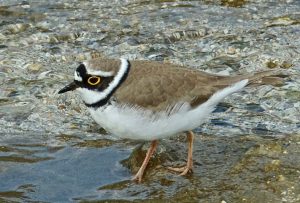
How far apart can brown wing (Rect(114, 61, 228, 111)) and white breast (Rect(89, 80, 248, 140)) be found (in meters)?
0.08

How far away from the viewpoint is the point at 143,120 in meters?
6.49

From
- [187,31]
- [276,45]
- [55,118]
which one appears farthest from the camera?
[187,31]

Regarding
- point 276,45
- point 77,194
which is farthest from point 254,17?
point 77,194

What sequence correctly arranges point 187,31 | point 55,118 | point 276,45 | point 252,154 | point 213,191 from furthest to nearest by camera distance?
point 187,31, point 276,45, point 55,118, point 252,154, point 213,191

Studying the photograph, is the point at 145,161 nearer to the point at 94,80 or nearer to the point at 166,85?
the point at 166,85

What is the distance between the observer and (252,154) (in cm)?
707

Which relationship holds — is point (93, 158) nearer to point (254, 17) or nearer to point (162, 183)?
point (162, 183)

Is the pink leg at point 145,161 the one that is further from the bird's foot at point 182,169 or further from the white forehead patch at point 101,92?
the white forehead patch at point 101,92

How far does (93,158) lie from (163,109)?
114 cm

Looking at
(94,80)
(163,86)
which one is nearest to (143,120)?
(163,86)

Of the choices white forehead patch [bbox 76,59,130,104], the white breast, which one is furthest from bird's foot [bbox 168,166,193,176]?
white forehead patch [bbox 76,59,130,104]

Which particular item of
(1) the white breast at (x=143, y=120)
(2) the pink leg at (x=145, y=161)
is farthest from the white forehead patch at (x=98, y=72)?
(2) the pink leg at (x=145, y=161)

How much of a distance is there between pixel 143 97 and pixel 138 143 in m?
1.16

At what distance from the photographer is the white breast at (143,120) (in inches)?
253
